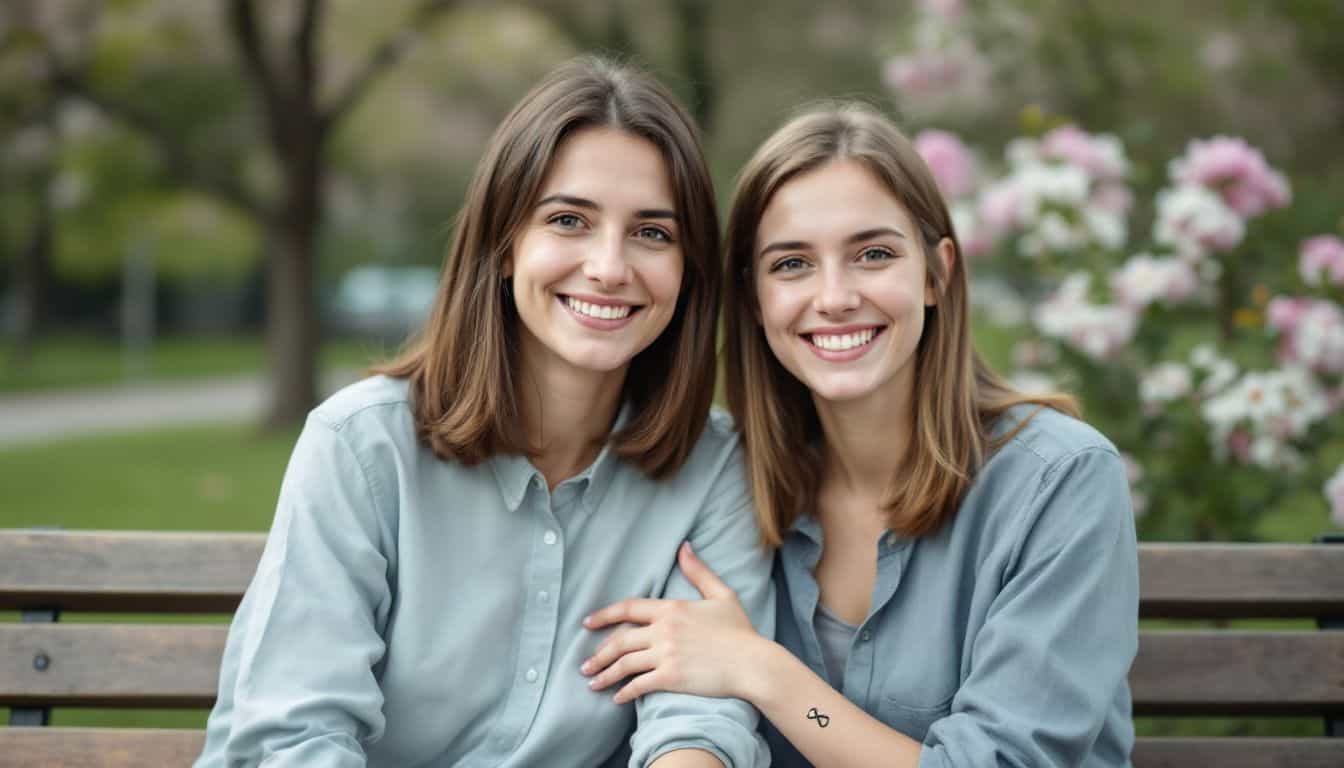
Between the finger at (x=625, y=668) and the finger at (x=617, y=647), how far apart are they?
15 millimetres

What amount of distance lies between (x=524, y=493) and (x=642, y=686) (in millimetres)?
464

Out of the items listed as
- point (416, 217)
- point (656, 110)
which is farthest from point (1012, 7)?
point (416, 217)

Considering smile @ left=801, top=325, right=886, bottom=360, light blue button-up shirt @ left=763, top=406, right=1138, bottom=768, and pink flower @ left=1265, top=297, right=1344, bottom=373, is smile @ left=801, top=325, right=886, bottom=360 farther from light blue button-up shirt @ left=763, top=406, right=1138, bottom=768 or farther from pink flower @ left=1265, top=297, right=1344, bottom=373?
pink flower @ left=1265, top=297, right=1344, bottom=373

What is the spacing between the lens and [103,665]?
2781mm

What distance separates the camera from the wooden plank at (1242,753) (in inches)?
109

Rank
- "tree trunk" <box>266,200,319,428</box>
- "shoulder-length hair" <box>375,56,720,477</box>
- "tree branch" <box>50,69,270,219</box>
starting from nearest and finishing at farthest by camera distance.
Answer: "shoulder-length hair" <box>375,56,720,477</box>
"tree branch" <box>50,69,270,219</box>
"tree trunk" <box>266,200,319,428</box>

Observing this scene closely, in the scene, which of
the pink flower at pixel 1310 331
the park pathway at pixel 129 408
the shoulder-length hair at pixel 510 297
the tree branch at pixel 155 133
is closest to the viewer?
the shoulder-length hair at pixel 510 297

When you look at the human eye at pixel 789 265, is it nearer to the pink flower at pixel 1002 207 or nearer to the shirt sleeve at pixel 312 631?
the shirt sleeve at pixel 312 631

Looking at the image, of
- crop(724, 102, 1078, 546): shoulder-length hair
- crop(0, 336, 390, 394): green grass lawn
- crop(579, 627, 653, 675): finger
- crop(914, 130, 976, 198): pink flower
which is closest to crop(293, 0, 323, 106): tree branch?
crop(0, 336, 390, 394): green grass lawn

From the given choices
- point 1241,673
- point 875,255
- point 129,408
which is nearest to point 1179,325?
point 1241,673

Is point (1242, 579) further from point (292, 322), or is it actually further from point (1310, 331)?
point (292, 322)

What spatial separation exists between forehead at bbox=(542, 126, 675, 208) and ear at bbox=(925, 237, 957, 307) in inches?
23.0

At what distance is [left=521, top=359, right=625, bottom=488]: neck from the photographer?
2.79 metres

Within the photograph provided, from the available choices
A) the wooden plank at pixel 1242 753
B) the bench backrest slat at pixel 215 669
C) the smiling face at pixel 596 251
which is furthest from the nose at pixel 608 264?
the wooden plank at pixel 1242 753
